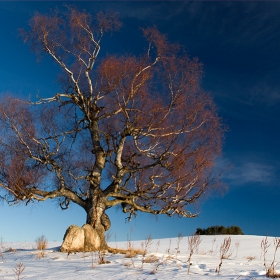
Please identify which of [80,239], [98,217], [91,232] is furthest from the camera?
[98,217]

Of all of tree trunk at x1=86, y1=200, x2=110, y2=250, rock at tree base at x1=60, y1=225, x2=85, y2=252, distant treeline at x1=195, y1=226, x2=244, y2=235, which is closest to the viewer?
rock at tree base at x1=60, y1=225, x2=85, y2=252

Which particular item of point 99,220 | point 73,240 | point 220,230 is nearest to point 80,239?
point 73,240

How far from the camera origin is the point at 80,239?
11602 millimetres

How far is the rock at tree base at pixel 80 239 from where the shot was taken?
11375 mm

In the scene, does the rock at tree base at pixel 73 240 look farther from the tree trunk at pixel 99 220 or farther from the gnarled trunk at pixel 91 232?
→ the tree trunk at pixel 99 220

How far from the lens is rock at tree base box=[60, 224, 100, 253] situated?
37.3ft

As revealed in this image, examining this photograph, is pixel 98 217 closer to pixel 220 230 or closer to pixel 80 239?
pixel 80 239

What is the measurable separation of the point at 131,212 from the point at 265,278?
29.8 feet

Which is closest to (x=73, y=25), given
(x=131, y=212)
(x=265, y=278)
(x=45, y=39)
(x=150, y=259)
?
(x=45, y=39)

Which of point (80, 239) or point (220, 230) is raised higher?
point (220, 230)

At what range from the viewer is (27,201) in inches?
504

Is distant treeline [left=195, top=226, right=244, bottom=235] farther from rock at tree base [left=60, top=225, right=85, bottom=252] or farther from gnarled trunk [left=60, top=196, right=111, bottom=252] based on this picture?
rock at tree base [left=60, top=225, right=85, bottom=252]

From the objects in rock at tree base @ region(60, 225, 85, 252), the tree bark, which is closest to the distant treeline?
the tree bark

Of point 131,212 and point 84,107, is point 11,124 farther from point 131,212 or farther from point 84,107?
point 131,212
